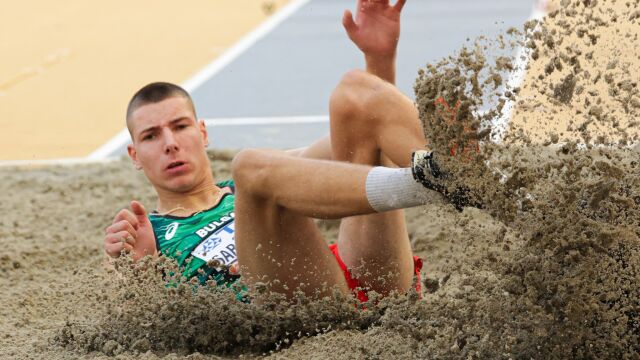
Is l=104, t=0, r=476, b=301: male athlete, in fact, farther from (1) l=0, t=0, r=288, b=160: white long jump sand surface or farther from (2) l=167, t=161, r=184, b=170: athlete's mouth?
(1) l=0, t=0, r=288, b=160: white long jump sand surface

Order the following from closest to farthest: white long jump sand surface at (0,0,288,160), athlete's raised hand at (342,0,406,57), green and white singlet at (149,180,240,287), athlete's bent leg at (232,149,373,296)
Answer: athlete's bent leg at (232,149,373,296), athlete's raised hand at (342,0,406,57), green and white singlet at (149,180,240,287), white long jump sand surface at (0,0,288,160)

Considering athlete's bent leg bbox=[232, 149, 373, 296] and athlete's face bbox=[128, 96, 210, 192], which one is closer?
athlete's bent leg bbox=[232, 149, 373, 296]

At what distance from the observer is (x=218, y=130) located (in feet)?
23.5

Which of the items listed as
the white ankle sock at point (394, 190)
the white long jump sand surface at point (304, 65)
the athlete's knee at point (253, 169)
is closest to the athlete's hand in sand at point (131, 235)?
the athlete's knee at point (253, 169)

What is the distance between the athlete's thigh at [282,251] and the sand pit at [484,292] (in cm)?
7

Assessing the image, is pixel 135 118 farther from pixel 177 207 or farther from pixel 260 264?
pixel 260 264

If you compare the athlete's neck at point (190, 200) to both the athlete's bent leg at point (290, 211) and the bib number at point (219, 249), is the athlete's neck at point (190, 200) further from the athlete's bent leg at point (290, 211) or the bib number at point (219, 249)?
the athlete's bent leg at point (290, 211)

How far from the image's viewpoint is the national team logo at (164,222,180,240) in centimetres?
382

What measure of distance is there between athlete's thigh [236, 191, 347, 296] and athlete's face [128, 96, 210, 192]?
709mm

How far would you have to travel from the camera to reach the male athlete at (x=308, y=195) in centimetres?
302

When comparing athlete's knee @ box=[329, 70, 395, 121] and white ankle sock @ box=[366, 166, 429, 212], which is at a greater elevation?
athlete's knee @ box=[329, 70, 395, 121]

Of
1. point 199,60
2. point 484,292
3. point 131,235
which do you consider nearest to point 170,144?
point 131,235

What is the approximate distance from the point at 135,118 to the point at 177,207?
404 millimetres

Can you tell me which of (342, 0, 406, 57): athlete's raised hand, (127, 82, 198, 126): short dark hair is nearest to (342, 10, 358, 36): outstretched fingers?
(342, 0, 406, 57): athlete's raised hand
